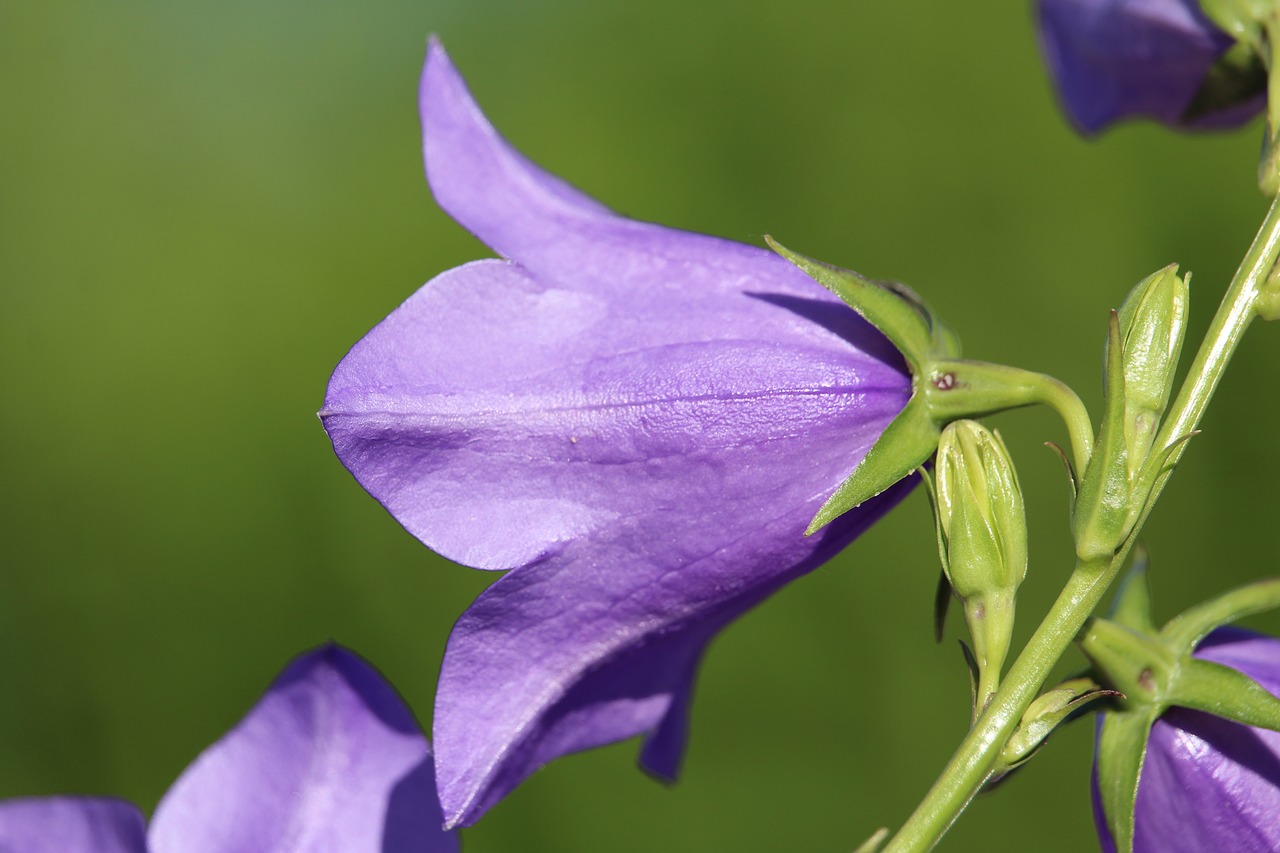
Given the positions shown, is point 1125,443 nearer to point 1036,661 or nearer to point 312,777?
point 1036,661

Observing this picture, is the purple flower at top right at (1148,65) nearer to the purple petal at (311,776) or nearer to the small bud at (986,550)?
the small bud at (986,550)

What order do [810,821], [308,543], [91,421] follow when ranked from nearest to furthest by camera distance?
[810,821], [308,543], [91,421]

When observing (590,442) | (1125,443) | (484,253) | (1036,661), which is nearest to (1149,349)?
(1125,443)

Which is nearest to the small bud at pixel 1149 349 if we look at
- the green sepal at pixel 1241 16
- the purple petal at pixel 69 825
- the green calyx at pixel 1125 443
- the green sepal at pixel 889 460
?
the green calyx at pixel 1125 443

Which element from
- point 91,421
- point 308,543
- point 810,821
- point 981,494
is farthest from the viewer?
point 91,421

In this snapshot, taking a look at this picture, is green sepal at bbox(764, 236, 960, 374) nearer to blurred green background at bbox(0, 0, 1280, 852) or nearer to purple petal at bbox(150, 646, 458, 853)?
purple petal at bbox(150, 646, 458, 853)

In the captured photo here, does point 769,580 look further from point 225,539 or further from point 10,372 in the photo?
point 10,372

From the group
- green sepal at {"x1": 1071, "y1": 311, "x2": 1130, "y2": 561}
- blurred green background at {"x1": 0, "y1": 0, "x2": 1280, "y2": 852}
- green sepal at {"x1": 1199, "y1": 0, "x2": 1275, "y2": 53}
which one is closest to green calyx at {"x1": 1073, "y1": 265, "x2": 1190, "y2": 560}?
green sepal at {"x1": 1071, "y1": 311, "x2": 1130, "y2": 561}

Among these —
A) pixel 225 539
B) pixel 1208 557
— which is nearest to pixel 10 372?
pixel 225 539
